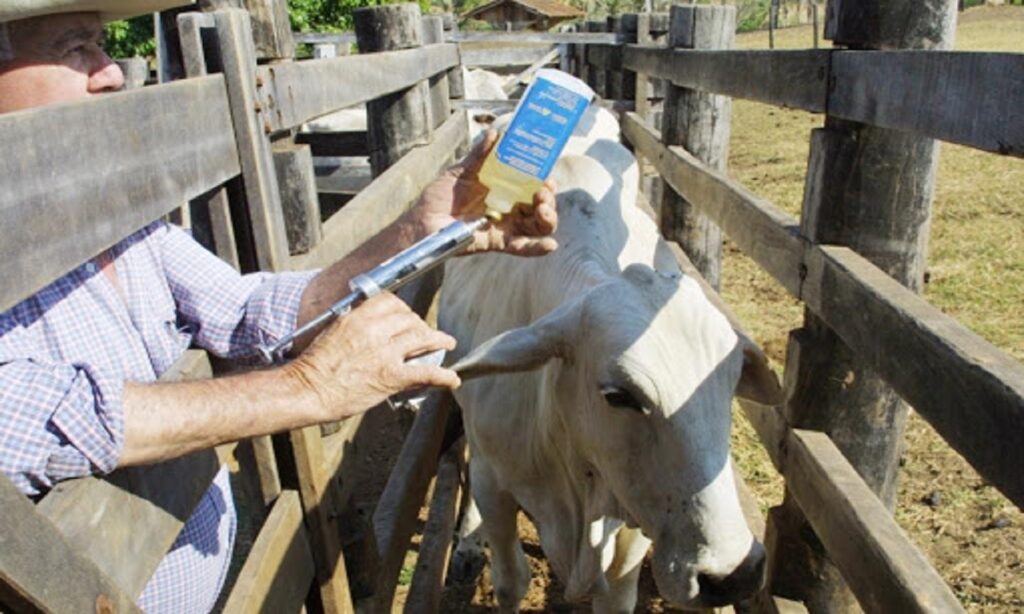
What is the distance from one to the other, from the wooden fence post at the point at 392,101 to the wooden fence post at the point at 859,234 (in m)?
2.41

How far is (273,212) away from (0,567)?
1234mm

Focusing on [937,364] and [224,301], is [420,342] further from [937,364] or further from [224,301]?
[937,364]

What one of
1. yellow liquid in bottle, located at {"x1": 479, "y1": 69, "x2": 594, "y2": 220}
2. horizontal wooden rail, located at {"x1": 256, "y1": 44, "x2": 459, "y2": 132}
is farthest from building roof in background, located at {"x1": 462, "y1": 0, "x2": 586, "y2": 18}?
yellow liquid in bottle, located at {"x1": 479, "y1": 69, "x2": 594, "y2": 220}

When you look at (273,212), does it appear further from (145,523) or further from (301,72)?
(145,523)

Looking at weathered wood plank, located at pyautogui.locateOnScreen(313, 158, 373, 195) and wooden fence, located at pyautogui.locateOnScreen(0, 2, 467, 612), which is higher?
wooden fence, located at pyautogui.locateOnScreen(0, 2, 467, 612)

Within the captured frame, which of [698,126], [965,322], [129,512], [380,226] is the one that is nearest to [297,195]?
[380,226]

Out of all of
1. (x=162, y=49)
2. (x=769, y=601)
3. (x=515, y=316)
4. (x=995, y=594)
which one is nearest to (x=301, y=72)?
(x=162, y=49)

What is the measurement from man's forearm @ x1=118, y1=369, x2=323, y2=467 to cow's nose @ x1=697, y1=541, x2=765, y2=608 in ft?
3.78

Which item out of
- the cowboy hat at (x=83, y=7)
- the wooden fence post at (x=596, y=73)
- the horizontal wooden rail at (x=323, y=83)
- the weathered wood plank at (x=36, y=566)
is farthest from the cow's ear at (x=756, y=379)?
the wooden fence post at (x=596, y=73)

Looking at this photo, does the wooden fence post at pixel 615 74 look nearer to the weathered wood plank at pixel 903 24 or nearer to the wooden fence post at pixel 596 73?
the wooden fence post at pixel 596 73

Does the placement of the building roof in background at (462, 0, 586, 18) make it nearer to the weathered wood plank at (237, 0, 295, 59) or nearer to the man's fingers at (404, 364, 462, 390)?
the weathered wood plank at (237, 0, 295, 59)

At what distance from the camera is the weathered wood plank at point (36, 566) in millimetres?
959

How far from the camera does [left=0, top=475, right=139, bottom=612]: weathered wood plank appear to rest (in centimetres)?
96

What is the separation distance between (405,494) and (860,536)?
1.70 m
